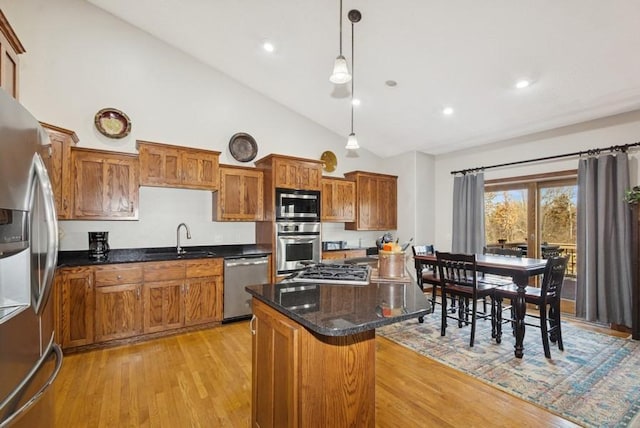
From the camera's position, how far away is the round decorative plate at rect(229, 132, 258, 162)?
465 centimetres

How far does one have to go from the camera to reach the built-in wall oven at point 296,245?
4375 mm

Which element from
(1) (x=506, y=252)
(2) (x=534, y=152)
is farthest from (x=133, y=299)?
(2) (x=534, y=152)

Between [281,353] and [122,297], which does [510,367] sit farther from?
[122,297]

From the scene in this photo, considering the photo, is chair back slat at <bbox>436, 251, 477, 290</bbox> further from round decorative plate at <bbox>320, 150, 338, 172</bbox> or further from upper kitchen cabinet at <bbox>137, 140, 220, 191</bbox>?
upper kitchen cabinet at <bbox>137, 140, 220, 191</bbox>

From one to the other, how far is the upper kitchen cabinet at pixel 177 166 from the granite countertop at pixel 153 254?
35.4 inches

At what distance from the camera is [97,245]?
3.51 metres

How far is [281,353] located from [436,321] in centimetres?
312

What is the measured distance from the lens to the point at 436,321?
3.97 metres

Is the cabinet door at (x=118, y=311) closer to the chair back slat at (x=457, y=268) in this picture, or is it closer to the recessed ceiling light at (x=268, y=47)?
the recessed ceiling light at (x=268, y=47)

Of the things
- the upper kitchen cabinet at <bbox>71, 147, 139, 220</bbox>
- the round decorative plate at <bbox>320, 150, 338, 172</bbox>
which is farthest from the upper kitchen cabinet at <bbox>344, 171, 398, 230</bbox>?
the upper kitchen cabinet at <bbox>71, 147, 139, 220</bbox>

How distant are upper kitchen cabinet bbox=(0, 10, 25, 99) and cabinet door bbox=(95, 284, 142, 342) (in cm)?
200

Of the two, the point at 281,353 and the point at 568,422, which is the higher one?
the point at 281,353

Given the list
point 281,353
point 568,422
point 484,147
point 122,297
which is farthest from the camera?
point 484,147

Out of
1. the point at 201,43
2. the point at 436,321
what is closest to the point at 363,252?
the point at 436,321
